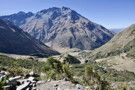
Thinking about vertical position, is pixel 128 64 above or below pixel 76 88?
below

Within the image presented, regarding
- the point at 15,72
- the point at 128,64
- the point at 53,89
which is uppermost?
the point at 15,72

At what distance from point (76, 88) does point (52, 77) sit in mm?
6665

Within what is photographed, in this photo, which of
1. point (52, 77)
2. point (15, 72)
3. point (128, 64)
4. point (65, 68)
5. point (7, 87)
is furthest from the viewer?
point (128, 64)

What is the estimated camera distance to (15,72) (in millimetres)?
22781

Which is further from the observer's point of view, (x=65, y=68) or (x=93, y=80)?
(x=65, y=68)

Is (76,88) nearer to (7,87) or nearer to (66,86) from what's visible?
(66,86)

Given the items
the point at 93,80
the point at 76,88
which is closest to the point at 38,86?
the point at 76,88

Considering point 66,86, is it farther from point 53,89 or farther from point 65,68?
point 65,68

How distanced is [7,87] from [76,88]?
8.40 metres

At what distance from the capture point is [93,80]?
52.7 feet

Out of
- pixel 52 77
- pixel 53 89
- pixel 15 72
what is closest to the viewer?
pixel 53 89

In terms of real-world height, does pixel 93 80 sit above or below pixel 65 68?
below

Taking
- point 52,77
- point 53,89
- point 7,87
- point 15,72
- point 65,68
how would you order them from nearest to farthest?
point 7,87
point 53,89
point 65,68
point 52,77
point 15,72

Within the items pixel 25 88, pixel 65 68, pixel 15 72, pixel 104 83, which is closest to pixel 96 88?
pixel 104 83
